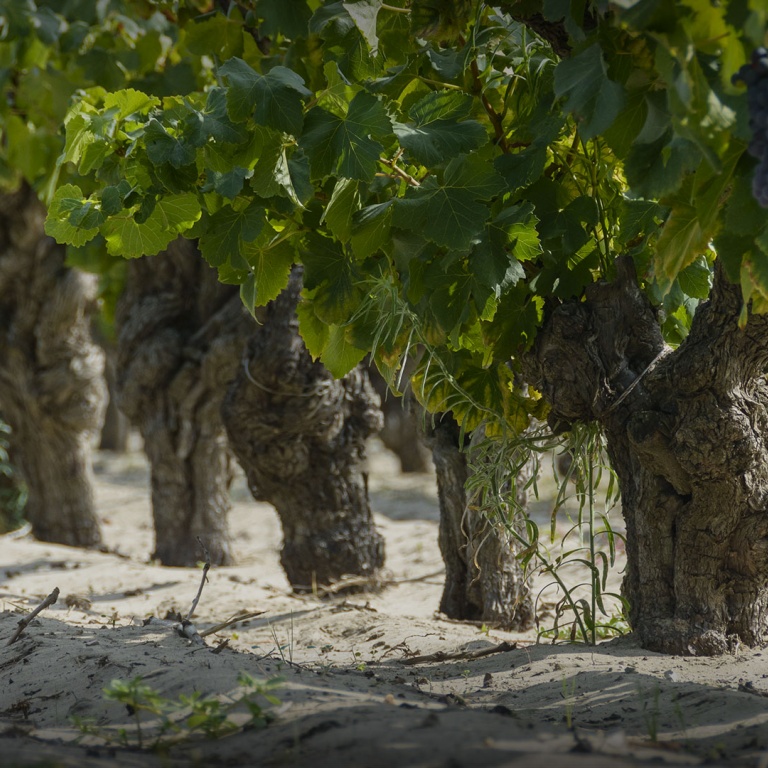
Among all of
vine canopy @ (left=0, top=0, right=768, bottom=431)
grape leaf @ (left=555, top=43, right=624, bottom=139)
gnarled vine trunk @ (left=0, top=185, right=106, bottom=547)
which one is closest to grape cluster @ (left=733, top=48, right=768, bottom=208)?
vine canopy @ (left=0, top=0, right=768, bottom=431)

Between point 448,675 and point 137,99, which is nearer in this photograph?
point 137,99

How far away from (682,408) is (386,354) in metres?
0.91

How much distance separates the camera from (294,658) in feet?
10.4

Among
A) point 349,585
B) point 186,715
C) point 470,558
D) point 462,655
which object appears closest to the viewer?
point 186,715

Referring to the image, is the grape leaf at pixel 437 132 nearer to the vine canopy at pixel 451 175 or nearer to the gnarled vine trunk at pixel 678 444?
the vine canopy at pixel 451 175

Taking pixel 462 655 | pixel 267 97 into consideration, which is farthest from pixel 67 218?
pixel 462 655

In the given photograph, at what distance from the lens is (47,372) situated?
21.1 ft

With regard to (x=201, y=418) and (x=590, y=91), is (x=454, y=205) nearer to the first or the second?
(x=590, y=91)

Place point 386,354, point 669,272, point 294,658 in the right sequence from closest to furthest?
point 669,272 → point 386,354 → point 294,658

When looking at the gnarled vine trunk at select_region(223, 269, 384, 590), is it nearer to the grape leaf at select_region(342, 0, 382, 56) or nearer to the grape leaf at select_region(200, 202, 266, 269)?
the grape leaf at select_region(200, 202, 266, 269)

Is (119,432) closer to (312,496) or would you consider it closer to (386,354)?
(312,496)

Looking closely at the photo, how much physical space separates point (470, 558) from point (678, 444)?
4.41ft

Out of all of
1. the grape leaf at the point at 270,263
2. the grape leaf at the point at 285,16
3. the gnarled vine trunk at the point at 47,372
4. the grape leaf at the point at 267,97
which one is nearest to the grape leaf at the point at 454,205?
the grape leaf at the point at 267,97

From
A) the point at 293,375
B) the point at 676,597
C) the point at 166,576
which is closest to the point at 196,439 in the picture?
the point at 166,576
